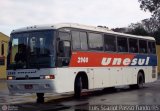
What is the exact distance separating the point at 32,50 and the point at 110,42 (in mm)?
6219

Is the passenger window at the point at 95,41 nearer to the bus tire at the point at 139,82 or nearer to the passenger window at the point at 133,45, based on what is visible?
the passenger window at the point at 133,45

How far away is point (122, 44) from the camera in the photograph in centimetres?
2517

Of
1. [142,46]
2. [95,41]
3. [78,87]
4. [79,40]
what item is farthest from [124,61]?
[78,87]

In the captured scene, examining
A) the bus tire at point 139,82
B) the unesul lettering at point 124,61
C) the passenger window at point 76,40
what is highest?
the passenger window at point 76,40

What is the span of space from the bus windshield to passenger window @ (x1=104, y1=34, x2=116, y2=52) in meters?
5.23

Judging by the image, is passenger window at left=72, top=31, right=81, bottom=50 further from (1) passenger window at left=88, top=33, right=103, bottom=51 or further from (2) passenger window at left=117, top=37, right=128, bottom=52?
(2) passenger window at left=117, top=37, right=128, bottom=52

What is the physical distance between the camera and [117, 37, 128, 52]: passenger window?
24.7 meters

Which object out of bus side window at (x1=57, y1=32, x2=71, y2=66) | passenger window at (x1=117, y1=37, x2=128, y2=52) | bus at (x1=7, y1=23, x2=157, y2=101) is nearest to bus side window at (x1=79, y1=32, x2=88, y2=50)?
bus at (x1=7, y1=23, x2=157, y2=101)

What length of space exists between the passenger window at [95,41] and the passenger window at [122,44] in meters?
2.25

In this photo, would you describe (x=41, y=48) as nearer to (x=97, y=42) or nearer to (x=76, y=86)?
(x=76, y=86)

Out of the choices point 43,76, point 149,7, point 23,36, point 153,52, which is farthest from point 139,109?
point 149,7

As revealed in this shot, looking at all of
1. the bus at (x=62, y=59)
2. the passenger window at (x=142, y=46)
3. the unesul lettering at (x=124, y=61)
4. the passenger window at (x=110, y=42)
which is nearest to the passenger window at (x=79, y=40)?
the bus at (x=62, y=59)

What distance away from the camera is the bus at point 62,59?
1825 centimetres

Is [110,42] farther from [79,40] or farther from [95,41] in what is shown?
[79,40]
